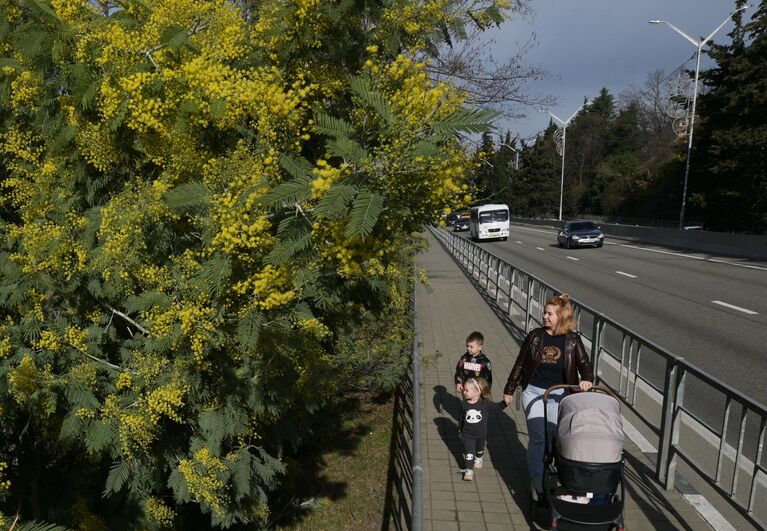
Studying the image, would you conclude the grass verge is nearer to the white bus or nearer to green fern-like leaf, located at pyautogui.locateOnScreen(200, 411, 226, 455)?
green fern-like leaf, located at pyautogui.locateOnScreen(200, 411, 226, 455)

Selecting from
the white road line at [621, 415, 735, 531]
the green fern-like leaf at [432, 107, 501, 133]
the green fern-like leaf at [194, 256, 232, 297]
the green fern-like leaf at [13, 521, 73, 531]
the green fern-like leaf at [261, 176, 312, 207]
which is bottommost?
the white road line at [621, 415, 735, 531]

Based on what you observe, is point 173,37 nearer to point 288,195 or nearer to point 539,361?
point 288,195

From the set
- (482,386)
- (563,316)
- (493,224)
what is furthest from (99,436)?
(493,224)

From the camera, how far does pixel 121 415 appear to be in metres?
4.54

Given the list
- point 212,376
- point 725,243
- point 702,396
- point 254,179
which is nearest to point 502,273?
point 702,396

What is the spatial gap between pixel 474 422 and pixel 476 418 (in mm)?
56

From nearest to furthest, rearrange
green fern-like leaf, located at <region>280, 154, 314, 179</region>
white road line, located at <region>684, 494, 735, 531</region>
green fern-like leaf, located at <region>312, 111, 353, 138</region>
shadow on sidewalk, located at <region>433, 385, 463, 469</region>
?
green fern-like leaf, located at <region>312, 111, 353, 138</region> < green fern-like leaf, located at <region>280, 154, 314, 179</region> < white road line, located at <region>684, 494, 735, 531</region> < shadow on sidewalk, located at <region>433, 385, 463, 469</region>

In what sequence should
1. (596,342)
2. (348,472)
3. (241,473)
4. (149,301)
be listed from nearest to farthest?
(149,301), (241,473), (596,342), (348,472)

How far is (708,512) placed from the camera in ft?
15.7

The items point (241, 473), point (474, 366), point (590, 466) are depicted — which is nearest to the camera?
point (590, 466)

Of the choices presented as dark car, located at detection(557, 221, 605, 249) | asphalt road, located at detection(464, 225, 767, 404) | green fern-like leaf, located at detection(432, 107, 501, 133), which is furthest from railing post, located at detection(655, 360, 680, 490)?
dark car, located at detection(557, 221, 605, 249)

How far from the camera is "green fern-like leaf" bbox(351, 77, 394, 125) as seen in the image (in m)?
3.01

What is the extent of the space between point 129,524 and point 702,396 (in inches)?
302

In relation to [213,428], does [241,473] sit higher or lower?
lower
